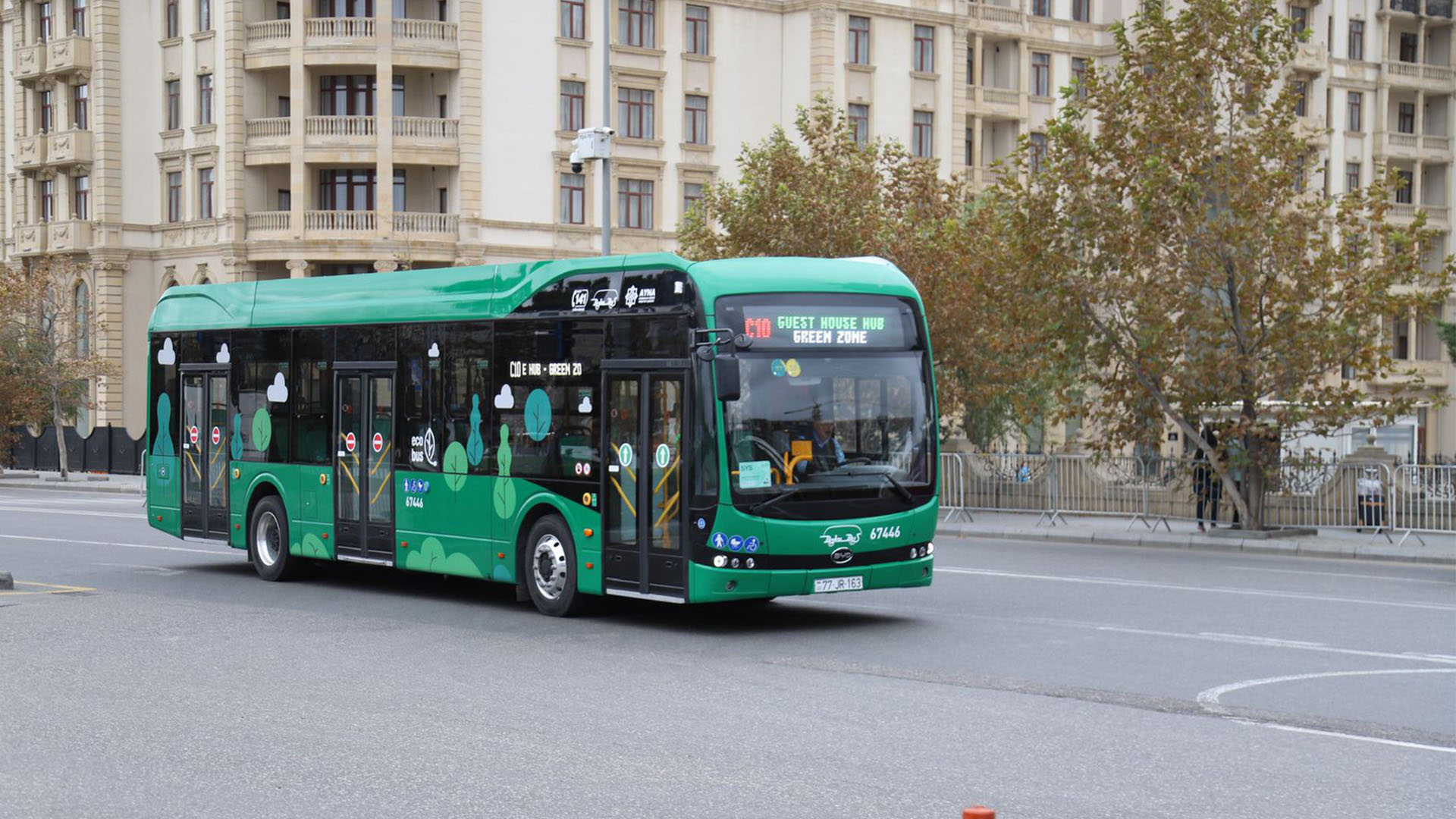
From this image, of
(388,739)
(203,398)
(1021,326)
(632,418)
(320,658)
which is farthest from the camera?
(1021,326)

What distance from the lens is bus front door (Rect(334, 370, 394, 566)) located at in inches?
692

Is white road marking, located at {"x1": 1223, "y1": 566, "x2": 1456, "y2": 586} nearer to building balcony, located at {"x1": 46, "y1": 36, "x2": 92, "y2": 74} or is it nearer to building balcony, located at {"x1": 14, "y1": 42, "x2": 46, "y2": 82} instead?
building balcony, located at {"x1": 46, "y1": 36, "x2": 92, "y2": 74}

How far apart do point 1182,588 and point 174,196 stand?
47801 mm

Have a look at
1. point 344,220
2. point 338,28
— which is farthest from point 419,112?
point 344,220

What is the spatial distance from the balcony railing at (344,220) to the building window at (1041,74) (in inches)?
1046

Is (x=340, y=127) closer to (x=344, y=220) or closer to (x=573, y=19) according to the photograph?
(x=344, y=220)

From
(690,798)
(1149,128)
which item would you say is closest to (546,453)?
(690,798)

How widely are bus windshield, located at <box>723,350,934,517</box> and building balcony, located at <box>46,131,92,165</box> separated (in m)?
52.1

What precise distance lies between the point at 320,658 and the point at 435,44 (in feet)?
147

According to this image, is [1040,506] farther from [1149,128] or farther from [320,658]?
[320,658]

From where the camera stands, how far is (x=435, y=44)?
5541 centimetres

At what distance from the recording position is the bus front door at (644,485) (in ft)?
47.4

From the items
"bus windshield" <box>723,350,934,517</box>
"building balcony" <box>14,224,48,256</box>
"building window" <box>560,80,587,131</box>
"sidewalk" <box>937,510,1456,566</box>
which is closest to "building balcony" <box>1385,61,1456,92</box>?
"building window" <box>560,80,587,131</box>

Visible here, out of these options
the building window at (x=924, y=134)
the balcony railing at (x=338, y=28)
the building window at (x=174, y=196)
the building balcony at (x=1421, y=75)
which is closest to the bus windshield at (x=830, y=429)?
the balcony railing at (x=338, y=28)
